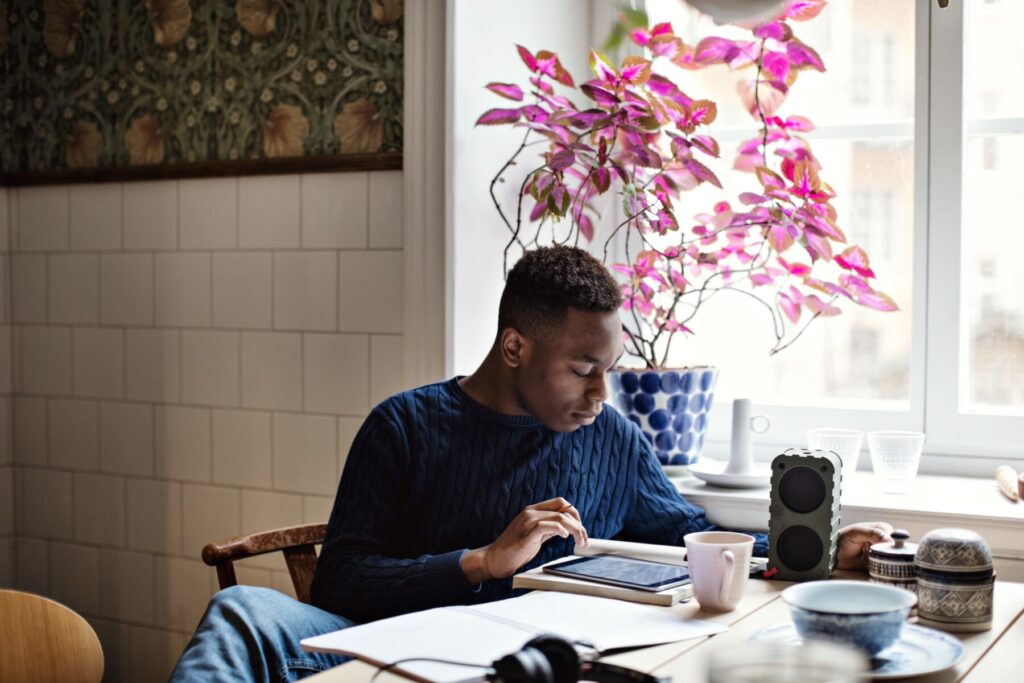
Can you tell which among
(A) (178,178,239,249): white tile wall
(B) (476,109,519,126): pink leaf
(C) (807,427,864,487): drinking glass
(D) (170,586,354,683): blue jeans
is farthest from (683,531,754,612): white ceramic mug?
(A) (178,178,239,249): white tile wall

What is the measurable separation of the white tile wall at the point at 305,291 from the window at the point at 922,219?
940mm

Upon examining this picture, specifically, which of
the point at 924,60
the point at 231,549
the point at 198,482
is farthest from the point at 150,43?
the point at 924,60

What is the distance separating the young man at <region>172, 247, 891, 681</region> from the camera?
1.85 metres

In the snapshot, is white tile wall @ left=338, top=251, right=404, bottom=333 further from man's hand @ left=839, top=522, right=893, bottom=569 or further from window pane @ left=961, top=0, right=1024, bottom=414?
window pane @ left=961, top=0, right=1024, bottom=414

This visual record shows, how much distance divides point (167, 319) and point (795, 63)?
5.09 ft

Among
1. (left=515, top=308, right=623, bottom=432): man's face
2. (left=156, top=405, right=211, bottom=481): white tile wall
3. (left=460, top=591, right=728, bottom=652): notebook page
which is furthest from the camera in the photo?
(left=156, top=405, right=211, bottom=481): white tile wall

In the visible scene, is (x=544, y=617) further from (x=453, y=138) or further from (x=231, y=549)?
(x=453, y=138)

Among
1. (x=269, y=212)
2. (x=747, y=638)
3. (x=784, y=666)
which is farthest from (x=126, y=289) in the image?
(x=784, y=666)

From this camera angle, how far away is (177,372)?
9.31 ft

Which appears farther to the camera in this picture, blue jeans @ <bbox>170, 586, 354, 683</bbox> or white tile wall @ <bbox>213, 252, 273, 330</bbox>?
white tile wall @ <bbox>213, 252, 273, 330</bbox>

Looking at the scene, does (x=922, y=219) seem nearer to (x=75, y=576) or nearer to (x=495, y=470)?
(x=495, y=470)

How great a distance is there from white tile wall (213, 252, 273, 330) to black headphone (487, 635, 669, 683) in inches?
63.5

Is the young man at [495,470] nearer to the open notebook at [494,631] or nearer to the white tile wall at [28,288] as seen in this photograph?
the open notebook at [494,631]

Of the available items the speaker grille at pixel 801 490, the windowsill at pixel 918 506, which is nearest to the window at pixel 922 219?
the windowsill at pixel 918 506
